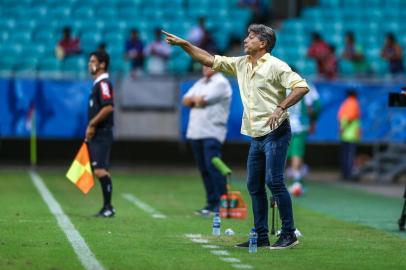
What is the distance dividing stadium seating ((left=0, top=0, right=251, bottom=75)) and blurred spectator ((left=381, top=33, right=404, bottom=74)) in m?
4.02

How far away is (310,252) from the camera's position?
416 inches

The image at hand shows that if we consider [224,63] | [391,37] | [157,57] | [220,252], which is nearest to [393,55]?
[391,37]

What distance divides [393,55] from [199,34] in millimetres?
4651

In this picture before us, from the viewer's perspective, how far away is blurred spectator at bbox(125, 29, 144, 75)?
26.0 meters

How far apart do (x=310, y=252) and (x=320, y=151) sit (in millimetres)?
17411

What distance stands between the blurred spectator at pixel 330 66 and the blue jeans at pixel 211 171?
1074cm

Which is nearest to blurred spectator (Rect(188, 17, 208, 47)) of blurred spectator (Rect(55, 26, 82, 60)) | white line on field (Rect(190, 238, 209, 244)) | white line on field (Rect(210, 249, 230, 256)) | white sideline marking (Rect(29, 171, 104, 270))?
blurred spectator (Rect(55, 26, 82, 60))

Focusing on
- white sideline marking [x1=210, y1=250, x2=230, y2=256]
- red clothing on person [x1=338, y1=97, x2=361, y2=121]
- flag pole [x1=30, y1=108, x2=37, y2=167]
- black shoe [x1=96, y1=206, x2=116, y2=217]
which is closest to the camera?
white sideline marking [x1=210, y1=250, x2=230, y2=256]

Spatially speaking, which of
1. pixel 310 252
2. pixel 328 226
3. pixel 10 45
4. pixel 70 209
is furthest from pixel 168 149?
pixel 310 252

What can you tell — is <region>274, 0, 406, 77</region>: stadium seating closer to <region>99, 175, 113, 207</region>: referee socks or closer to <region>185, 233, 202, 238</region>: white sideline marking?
<region>99, 175, 113, 207</region>: referee socks

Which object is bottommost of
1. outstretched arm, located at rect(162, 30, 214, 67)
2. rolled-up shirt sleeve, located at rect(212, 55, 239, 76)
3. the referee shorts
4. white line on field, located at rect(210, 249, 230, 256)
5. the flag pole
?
the flag pole

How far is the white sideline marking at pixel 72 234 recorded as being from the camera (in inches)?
370

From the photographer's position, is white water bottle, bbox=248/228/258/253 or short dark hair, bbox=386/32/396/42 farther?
short dark hair, bbox=386/32/396/42

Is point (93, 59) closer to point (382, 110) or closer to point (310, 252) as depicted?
point (310, 252)
